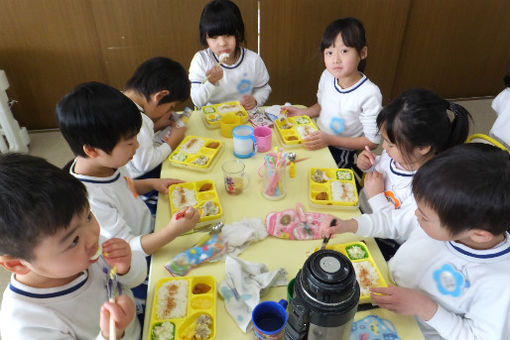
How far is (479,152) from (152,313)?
35.0 inches

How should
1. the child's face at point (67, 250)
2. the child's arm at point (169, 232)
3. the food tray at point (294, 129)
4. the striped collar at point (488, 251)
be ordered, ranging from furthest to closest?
the food tray at point (294, 129) < the child's arm at point (169, 232) < the striped collar at point (488, 251) < the child's face at point (67, 250)

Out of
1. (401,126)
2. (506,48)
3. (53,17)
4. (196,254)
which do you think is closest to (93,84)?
(196,254)

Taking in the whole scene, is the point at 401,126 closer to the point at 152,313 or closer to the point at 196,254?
the point at 196,254

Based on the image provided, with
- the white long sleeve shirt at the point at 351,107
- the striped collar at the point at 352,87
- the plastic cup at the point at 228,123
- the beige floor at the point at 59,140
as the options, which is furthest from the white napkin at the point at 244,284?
the beige floor at the point at 59,140

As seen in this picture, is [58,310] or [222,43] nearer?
[58,310]

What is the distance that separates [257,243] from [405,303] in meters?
0.44

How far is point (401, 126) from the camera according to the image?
1230 mm

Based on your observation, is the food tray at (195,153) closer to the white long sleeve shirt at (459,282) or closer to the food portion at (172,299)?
the food portion at (172,299)

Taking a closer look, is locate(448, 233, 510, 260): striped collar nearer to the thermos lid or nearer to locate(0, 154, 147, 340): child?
the thermos lid

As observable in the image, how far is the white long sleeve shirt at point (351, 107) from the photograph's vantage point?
5.55ft

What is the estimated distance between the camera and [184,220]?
1.10 m

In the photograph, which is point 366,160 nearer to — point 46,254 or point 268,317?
point 268,317

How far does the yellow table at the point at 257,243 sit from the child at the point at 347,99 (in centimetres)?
28

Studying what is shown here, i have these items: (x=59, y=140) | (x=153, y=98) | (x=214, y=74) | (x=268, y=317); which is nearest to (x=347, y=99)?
(x=214, y=74)
